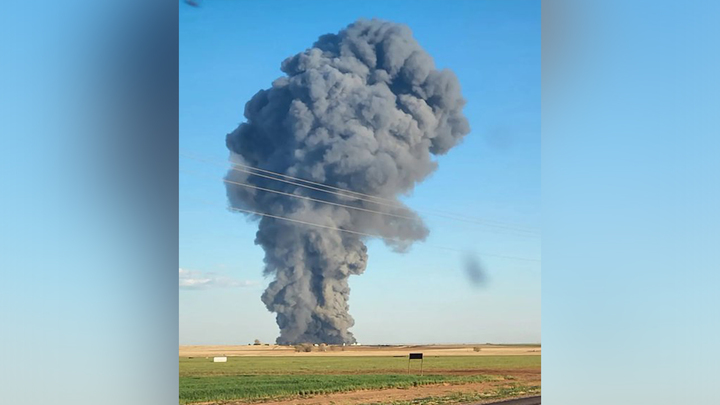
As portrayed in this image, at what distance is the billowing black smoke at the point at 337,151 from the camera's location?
6.08 m

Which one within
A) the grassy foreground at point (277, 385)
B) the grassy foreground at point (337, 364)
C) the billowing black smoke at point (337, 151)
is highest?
the billowing black smoke at point (337, 151)

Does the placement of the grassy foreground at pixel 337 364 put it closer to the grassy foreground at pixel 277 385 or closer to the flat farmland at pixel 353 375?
the flat farmland at pixel 353 375

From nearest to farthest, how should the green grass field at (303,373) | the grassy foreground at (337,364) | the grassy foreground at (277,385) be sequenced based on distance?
the grassy foreground at (337,364) → the green grass field at (303,373) → the grassy foreground at (277,385)

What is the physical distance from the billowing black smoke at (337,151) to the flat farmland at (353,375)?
34 centimetres

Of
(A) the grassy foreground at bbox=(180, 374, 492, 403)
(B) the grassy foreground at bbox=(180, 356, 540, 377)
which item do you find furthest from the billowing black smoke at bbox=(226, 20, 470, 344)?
(A) the grassy foreground at bbox=(180, 374, 492, 403)

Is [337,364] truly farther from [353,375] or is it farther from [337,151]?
[337,151]

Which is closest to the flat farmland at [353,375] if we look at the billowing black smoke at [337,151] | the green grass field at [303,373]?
the green grass field at [303,373]

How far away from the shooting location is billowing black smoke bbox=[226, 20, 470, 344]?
20.0 feet

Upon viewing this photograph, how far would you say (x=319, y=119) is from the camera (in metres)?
6.31

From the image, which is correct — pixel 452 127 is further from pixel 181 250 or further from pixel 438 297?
pixel 181 250

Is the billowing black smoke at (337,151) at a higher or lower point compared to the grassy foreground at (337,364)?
higher

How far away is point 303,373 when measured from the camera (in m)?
6.59
